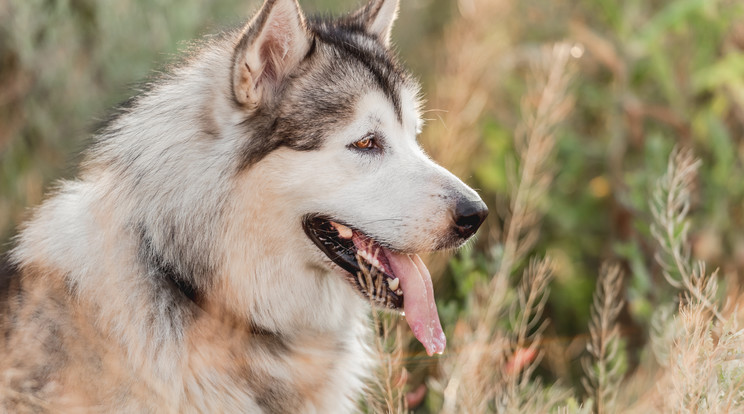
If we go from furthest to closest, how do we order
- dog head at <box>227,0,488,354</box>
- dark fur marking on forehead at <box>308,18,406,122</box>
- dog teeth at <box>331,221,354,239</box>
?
dark fur marking on forehead at <box>308,18,406,122</box>, dog teeth at <box>331,221,354,239</box>, dog head at <box>227,0,488,354</box>

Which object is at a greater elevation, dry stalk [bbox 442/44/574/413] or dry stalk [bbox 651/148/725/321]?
dry stalk [bbox 651/148/725/321]

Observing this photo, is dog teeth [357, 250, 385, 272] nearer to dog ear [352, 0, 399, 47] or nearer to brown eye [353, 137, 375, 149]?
brown eye [353, 137, 375, 149]

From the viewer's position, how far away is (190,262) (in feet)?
8.22

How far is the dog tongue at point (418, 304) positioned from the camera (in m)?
2.62

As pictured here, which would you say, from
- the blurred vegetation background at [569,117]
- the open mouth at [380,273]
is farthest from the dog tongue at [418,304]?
the blurred vegetation background at [569,117]

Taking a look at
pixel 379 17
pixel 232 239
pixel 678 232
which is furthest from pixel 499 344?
pixel 379 17

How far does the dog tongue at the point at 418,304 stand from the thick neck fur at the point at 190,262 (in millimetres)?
295

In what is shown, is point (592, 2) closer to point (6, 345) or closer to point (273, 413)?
point (273, 413)

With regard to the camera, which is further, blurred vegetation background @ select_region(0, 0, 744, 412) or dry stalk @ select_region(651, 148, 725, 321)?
blurred vegetation background @ select_region(0, 0, 744, 412)

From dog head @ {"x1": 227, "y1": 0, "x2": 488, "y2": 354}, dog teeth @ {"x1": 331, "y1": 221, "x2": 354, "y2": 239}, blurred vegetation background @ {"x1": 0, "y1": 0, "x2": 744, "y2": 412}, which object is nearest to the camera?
dog head @ {"x1": 227, "y1": 0, "x2": 488, "y2": 354}

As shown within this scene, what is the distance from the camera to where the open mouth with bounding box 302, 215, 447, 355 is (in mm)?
2607

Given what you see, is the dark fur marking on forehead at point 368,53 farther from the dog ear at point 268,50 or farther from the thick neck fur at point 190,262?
the thick neck fur at point 190,262

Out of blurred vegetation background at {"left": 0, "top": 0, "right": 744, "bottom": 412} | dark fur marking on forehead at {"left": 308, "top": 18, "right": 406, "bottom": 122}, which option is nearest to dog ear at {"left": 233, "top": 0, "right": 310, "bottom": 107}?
dark fur marking on forehead at {"left": 308, "top": 18, "right": 406, "bottom": 122}

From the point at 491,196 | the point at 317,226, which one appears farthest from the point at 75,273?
the point at 491,196
